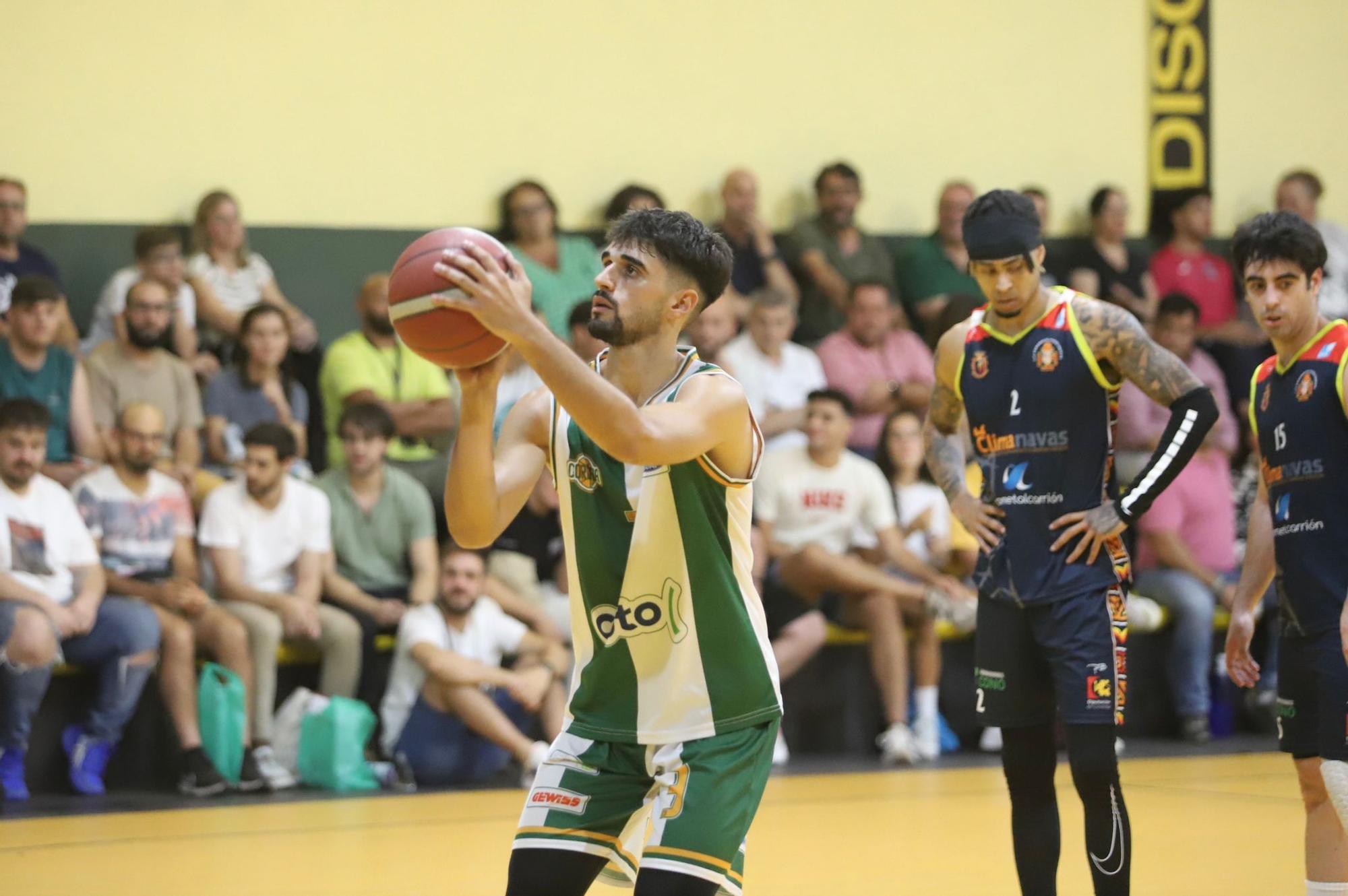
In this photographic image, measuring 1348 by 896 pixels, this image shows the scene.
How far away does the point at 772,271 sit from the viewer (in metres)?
10.1

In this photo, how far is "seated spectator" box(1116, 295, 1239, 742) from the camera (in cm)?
947

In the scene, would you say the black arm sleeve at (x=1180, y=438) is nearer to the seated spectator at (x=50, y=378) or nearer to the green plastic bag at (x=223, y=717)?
the green plastic bag at (x=223, y=717)

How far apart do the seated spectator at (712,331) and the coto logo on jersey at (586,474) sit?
225 inches

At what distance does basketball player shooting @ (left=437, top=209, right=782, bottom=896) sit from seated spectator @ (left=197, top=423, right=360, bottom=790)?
4334 mm

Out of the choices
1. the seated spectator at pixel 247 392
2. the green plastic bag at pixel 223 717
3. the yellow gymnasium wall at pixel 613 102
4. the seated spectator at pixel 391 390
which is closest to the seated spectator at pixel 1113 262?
the yellow gymnasium wall at pixel 613 102

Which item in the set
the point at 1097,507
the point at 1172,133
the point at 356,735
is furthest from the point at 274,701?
the point at 1172,133

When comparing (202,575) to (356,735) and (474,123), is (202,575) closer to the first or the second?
A: (356,735)

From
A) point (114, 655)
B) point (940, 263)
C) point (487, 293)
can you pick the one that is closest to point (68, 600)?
point (114, 655)

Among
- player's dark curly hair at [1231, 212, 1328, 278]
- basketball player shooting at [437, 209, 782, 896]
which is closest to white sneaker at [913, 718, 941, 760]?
player's dark curly hair at [1231, 212, 1328, 278]

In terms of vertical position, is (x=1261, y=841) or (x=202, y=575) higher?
(x=202, y=575)

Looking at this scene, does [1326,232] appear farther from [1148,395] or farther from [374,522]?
[1148,395]

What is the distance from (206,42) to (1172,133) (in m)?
6.79

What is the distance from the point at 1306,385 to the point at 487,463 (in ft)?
7.78

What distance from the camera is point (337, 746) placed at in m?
7.60
